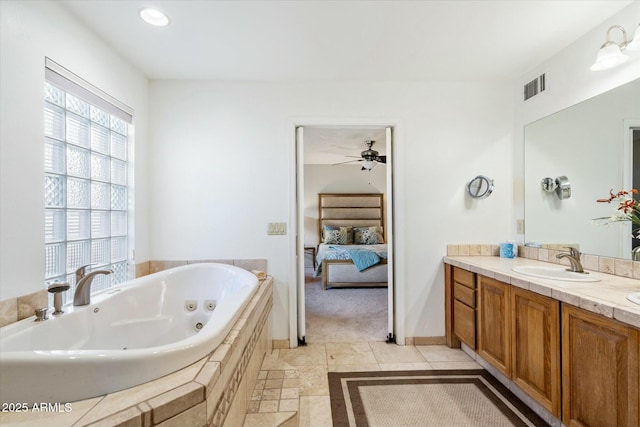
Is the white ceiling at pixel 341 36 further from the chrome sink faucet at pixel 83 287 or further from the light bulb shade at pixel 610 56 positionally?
the chrome sink faucet at pixel 83 287

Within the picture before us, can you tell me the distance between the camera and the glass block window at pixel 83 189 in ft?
5.24

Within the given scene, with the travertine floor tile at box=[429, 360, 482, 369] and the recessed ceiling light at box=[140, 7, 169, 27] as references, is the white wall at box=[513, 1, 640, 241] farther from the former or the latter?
the recessed ceiling light at box=[140, 7, 169, 27]

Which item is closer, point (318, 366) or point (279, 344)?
point (318, 366)

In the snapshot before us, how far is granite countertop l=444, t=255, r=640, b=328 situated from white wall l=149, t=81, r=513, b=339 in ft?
1.95

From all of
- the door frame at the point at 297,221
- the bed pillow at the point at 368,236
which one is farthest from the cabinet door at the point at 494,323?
the bed pillow at the point at 368,236

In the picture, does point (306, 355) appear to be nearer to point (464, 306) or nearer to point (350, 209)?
point (464, 306)

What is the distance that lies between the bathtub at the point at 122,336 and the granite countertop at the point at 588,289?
5.20 feet

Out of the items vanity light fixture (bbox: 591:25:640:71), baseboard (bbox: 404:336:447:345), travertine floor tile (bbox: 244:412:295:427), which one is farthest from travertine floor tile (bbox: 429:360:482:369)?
vanity light fixture (bbox: 591:25:640:71)

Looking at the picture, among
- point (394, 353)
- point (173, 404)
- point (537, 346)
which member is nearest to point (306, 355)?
point (394, 353)

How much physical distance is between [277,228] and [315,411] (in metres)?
1.38

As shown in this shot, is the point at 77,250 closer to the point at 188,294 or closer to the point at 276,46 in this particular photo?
the point at 188,294

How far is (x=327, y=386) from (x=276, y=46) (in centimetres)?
240

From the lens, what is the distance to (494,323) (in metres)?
1.94

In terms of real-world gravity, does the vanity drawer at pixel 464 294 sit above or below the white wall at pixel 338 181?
below
